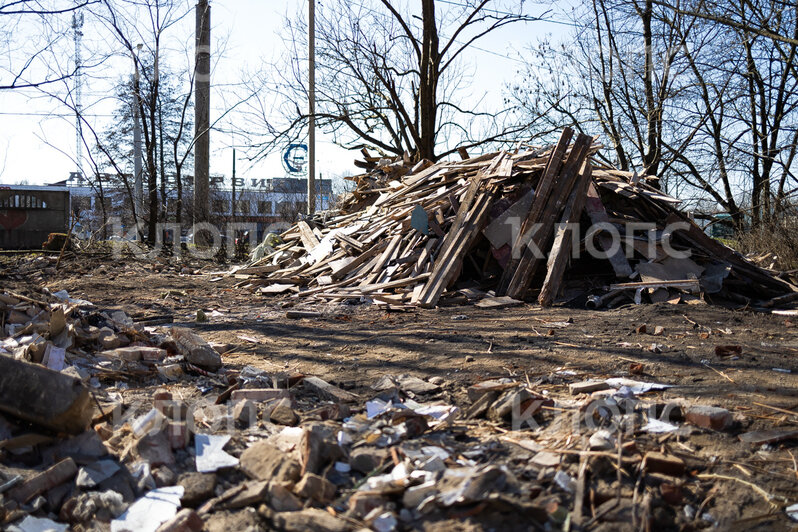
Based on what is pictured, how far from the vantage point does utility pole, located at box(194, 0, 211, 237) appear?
15.7m

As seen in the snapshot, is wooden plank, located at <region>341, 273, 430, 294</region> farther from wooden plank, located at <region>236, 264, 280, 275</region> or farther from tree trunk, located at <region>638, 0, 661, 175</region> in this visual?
tree trunk, located at <region>638, 0, 661, 175</region>

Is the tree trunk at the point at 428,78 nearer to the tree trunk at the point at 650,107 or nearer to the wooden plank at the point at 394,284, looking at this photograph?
the tree trunk at the point at 650,107

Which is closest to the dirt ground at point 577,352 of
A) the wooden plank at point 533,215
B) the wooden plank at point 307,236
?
the wooden plank at point 533,215

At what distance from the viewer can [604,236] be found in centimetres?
816

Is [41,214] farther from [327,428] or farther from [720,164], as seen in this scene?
[720,164]

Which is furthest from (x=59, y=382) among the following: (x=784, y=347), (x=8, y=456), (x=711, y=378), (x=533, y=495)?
(x=784, y=347)

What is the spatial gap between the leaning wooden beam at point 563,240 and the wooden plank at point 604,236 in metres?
0.15

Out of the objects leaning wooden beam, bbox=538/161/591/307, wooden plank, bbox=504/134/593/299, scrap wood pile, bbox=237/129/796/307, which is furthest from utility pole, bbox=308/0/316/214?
leaning wooden beam, bbox=538/161/591/307

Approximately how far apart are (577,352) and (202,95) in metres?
14.0

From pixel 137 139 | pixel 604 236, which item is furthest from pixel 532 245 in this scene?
pixel 137 139

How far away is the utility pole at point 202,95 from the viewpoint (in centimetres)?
1574

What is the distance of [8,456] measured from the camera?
2.76 metres

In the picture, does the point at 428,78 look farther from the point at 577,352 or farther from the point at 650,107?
the point at 577,352

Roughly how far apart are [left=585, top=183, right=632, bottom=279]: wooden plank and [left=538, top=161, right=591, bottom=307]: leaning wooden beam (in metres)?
0.15
